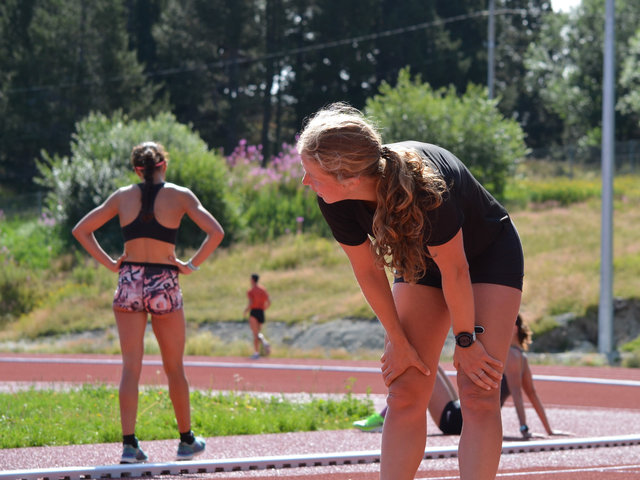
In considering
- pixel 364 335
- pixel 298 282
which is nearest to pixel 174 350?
pixel 364 335

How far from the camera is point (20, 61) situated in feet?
195

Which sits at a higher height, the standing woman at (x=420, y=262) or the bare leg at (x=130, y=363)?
the standing woman at (x=420, y=262)

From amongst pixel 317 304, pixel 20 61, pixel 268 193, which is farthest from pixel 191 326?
pixel 20 61

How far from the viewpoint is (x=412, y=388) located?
13.3 ft

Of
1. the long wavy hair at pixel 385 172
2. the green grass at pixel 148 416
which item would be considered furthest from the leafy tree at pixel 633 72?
the long wavy hair at pixel 385 172

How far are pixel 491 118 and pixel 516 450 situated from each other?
33.5 meters

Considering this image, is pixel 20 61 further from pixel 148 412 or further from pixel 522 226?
pixel 148 412

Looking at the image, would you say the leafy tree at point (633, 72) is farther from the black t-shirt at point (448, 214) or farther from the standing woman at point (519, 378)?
the black t-shirt at point (448, 214)

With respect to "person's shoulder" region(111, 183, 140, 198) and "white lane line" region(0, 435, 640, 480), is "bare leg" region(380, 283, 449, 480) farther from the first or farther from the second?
"person's shoulder" region(111, 183, 140, 198)

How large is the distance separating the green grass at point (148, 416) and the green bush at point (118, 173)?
24.2 metres

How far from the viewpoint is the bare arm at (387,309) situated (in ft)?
13.1

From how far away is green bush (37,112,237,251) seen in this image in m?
33.8

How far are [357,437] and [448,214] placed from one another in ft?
14.7

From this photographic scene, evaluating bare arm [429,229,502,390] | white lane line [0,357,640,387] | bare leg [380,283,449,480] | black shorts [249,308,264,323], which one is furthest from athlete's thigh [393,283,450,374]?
black shorts [249,308,264,323]
